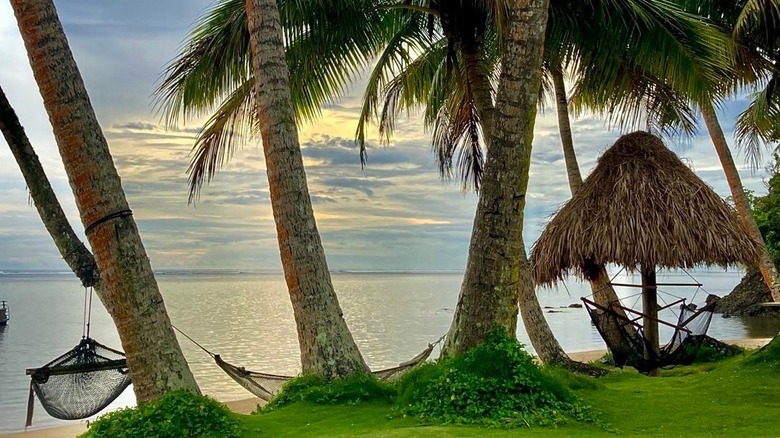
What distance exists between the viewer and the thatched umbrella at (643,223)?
23.1 ft

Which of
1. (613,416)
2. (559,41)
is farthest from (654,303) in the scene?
(613,416)

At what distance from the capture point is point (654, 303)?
7.86 metres

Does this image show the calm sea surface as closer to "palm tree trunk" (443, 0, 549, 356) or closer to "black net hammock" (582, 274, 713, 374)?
"black net hammock" (582, 274, 713, 374)

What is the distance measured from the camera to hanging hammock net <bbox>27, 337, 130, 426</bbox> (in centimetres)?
620

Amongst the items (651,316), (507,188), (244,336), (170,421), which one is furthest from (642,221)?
(244,336)

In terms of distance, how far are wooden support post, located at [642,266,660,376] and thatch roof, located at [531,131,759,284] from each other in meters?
0.45

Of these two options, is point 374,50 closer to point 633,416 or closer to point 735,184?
point 633,416

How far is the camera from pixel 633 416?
462cm

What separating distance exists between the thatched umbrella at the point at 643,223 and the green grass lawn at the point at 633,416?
1.51m

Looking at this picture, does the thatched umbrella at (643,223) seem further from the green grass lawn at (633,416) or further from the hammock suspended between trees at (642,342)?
the green grass lawn at (633,416)

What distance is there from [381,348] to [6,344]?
12.4 m

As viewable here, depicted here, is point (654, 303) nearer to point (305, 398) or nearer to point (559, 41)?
point (559, 41)

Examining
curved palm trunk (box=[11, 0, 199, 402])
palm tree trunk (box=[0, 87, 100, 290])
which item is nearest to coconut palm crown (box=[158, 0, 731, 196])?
palm tree trunk (box=[0, 87, 100, 290])

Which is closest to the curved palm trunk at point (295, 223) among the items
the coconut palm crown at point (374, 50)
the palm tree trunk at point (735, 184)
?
the coconut palm crown at point (374, 50)
